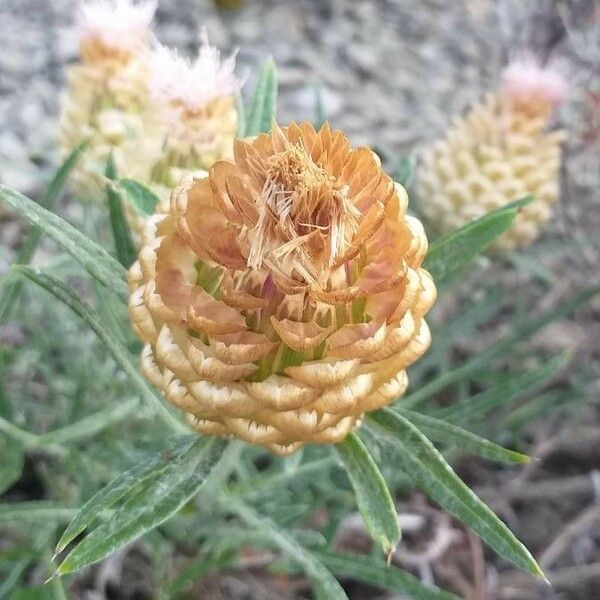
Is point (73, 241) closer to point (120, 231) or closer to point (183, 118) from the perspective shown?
point (120, 231)

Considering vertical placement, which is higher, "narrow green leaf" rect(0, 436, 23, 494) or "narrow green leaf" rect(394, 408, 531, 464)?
"narrow green leaf" rect(394, 408, 531, 464)

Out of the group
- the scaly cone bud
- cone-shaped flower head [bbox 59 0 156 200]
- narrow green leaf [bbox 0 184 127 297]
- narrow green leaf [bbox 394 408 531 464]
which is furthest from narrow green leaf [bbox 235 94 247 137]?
narrow green leaf [bbox 394 408 531 464]

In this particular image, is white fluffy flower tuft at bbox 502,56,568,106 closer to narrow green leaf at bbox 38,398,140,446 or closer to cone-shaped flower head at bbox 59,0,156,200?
cone-shaped flower head at bbox 59,0,156,200

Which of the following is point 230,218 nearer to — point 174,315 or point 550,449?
point 174,315

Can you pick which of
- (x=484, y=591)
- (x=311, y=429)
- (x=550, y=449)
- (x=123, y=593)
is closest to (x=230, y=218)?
(x=311, y=429)

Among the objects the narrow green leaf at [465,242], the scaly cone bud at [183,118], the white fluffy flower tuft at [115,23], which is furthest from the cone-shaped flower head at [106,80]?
the narrow green leaf at [465,242]
